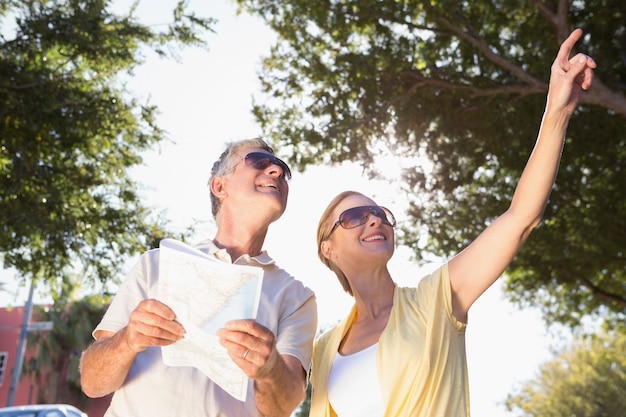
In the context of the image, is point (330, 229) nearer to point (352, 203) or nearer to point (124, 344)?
point (352, 203)

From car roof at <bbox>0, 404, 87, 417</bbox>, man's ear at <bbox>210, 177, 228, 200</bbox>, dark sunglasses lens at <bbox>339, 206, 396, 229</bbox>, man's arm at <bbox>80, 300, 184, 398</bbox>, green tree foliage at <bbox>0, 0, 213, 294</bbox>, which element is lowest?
man's arm at <bbox>80, 300, 184, 398</bbox>

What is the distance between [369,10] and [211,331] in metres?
9.56

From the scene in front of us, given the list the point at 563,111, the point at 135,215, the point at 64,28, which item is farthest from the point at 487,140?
the point at 563,111

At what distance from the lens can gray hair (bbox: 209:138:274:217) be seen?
3.44 m

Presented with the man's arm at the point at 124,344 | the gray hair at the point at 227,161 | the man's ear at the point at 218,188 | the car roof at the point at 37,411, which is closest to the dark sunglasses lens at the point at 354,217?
the gray hair at the point at 227,161

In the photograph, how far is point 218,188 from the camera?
345 cm

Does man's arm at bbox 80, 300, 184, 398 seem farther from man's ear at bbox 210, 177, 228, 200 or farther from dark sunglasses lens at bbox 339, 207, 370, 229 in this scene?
dark sunglasses lens at bbox 339, 207, 370, 229

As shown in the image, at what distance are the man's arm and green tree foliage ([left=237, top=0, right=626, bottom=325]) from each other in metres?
8.52

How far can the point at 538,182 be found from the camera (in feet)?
9.84

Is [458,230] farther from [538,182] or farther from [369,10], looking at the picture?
[538,182]

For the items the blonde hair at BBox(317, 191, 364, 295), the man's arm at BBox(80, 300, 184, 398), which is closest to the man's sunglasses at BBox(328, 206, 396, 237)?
the blonde hair at BBox(317, 191, 364, 295)

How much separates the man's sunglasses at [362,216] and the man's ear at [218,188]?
2.70ft

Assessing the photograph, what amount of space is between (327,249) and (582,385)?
112 ft

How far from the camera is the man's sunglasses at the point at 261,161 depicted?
3.33 meters
